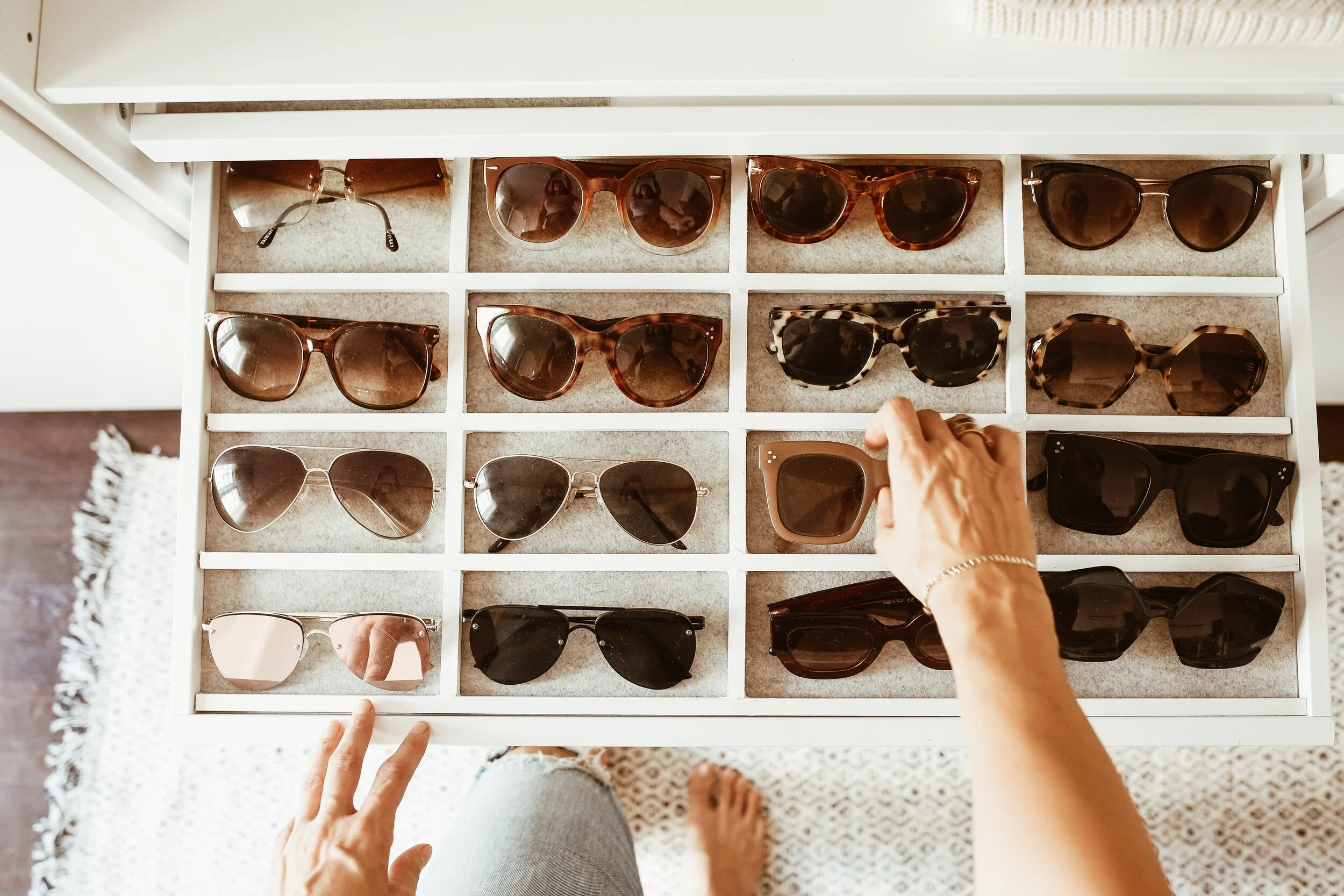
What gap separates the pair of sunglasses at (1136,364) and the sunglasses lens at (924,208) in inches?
5.4

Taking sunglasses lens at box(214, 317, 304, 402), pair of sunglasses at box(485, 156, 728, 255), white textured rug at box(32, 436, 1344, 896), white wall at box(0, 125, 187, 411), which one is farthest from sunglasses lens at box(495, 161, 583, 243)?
white textured rug at box(32, 436, 1344, 896)

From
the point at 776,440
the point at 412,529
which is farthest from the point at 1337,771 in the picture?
the point at 412,529

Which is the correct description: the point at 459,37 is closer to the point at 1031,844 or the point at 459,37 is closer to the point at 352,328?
the point at 352,328

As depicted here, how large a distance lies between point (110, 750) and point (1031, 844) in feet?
4.38

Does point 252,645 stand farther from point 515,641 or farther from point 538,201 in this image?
point 538,201

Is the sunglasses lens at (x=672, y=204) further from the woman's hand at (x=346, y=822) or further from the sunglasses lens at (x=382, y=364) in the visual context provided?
the woman's hand at (x=346, y=822)

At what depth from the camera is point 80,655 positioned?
114 centimetres

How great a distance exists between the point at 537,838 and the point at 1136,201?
94 centimetres

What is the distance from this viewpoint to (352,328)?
654 millimetres

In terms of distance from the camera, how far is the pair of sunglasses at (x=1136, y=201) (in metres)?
0.64

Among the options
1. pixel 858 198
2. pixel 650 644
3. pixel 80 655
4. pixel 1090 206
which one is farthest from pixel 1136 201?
pixel 80 655

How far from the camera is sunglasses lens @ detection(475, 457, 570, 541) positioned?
65 centimetres

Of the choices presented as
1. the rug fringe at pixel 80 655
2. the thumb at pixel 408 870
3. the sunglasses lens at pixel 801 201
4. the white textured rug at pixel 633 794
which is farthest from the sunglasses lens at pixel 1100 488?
the rug fringe at pixel 80 655

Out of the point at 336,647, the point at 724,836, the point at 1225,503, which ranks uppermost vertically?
the point at 1225,503
